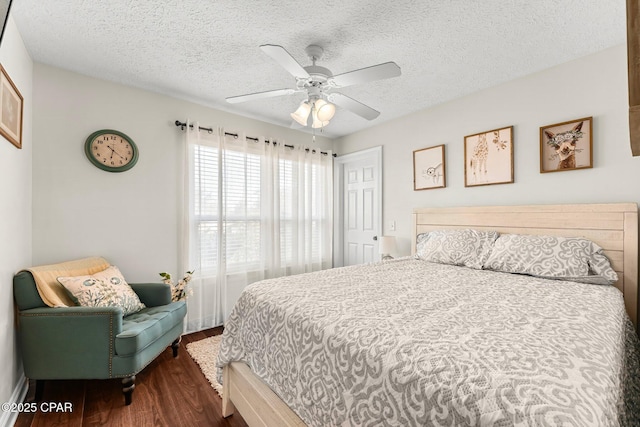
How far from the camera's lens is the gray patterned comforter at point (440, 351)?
28.8 inches

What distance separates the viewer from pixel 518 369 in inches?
31.7

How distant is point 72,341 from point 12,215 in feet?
2.92

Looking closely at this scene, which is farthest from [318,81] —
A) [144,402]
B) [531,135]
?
[144,402]

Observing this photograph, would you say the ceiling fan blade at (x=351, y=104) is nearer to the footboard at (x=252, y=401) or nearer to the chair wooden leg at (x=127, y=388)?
the footboard at (x=252, y=401)

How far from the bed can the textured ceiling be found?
1.28m

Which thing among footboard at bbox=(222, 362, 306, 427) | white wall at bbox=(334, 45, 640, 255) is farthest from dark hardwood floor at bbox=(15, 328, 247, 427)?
white wall at bbox=(334, 45, 640, 255)

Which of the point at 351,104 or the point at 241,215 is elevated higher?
the point at 351,104

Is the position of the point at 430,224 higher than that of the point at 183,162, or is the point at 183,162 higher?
the point at 183,162

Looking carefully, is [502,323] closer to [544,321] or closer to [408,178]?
[544,321]

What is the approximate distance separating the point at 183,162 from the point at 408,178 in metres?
2.55

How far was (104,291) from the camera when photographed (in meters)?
2.10

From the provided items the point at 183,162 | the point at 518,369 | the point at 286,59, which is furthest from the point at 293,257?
the point at 518,369

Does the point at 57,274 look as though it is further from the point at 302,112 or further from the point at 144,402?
the point at 302,112

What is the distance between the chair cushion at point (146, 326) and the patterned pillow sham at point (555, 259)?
8.38 feet
